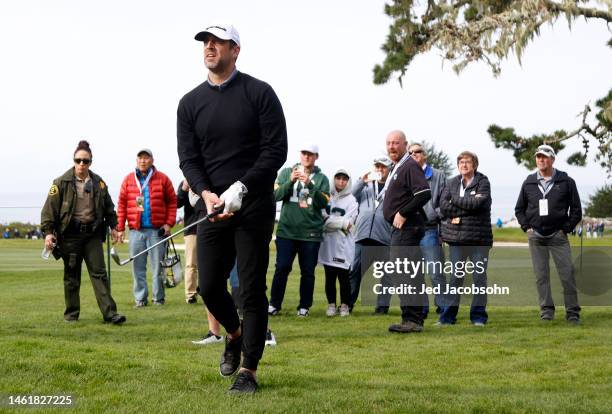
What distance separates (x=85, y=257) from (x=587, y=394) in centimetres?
623

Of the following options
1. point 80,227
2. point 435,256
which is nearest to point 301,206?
point 435,256

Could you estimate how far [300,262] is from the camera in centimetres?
1123

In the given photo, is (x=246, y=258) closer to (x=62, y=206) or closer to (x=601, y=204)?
(x=62, y=206)

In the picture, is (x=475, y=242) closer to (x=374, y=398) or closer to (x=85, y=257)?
(x=85, y=257)

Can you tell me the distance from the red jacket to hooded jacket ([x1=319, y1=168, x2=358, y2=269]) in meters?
2.24

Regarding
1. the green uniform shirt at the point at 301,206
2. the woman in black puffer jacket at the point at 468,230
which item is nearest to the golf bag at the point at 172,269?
the green uniform shirt at the point at 301,206

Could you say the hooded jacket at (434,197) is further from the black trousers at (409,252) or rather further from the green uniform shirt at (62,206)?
the green uniform shirt at (62,206)

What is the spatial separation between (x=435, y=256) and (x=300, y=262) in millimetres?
1697

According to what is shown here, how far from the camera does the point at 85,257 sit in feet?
33.4

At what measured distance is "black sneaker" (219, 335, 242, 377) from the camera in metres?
5.93

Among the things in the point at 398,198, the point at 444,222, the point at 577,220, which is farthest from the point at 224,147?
the point at 577,220

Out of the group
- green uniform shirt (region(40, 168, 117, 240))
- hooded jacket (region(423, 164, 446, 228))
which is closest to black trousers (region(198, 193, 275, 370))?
green uniform shirt (region(40, 168, 117, 240))

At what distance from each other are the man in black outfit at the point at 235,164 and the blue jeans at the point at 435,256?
219 inches

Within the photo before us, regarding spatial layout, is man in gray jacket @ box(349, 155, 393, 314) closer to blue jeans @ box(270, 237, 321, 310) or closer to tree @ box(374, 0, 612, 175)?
blue jeans @ box(270, 237, 321, 310)
